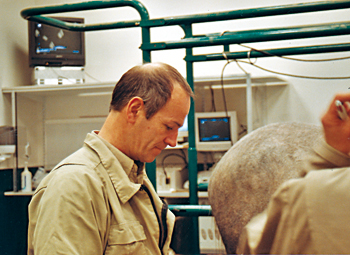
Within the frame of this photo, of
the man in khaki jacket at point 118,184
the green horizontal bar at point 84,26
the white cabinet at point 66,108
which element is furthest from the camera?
the white cabinet at point 66,108

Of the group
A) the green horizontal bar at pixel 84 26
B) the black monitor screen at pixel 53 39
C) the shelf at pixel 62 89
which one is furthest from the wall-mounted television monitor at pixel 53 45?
the green horizontal bar at pixel 84 26

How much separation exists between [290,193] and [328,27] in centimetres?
53

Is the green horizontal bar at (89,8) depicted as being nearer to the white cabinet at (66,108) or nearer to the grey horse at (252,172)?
the grey horse at (252,172)

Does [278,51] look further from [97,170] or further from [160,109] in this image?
[97,170]

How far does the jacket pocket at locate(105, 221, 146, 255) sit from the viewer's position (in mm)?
622

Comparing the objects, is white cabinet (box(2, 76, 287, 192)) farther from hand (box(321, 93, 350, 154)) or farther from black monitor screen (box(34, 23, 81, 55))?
hand (box(321, 93, 350, 154))

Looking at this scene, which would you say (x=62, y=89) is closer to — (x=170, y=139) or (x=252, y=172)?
(x=170, y=139)

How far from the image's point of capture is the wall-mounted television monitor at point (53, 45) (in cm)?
280

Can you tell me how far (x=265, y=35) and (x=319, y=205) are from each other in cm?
57

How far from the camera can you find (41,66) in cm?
283

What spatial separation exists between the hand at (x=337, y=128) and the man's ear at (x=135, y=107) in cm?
38

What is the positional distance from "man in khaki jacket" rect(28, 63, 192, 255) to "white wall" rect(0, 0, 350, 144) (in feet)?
0.90

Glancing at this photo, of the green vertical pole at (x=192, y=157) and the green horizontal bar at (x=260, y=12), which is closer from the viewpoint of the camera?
the green horizontal bar at (x=260, y=12)

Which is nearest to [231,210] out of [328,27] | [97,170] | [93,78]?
[97,170]
